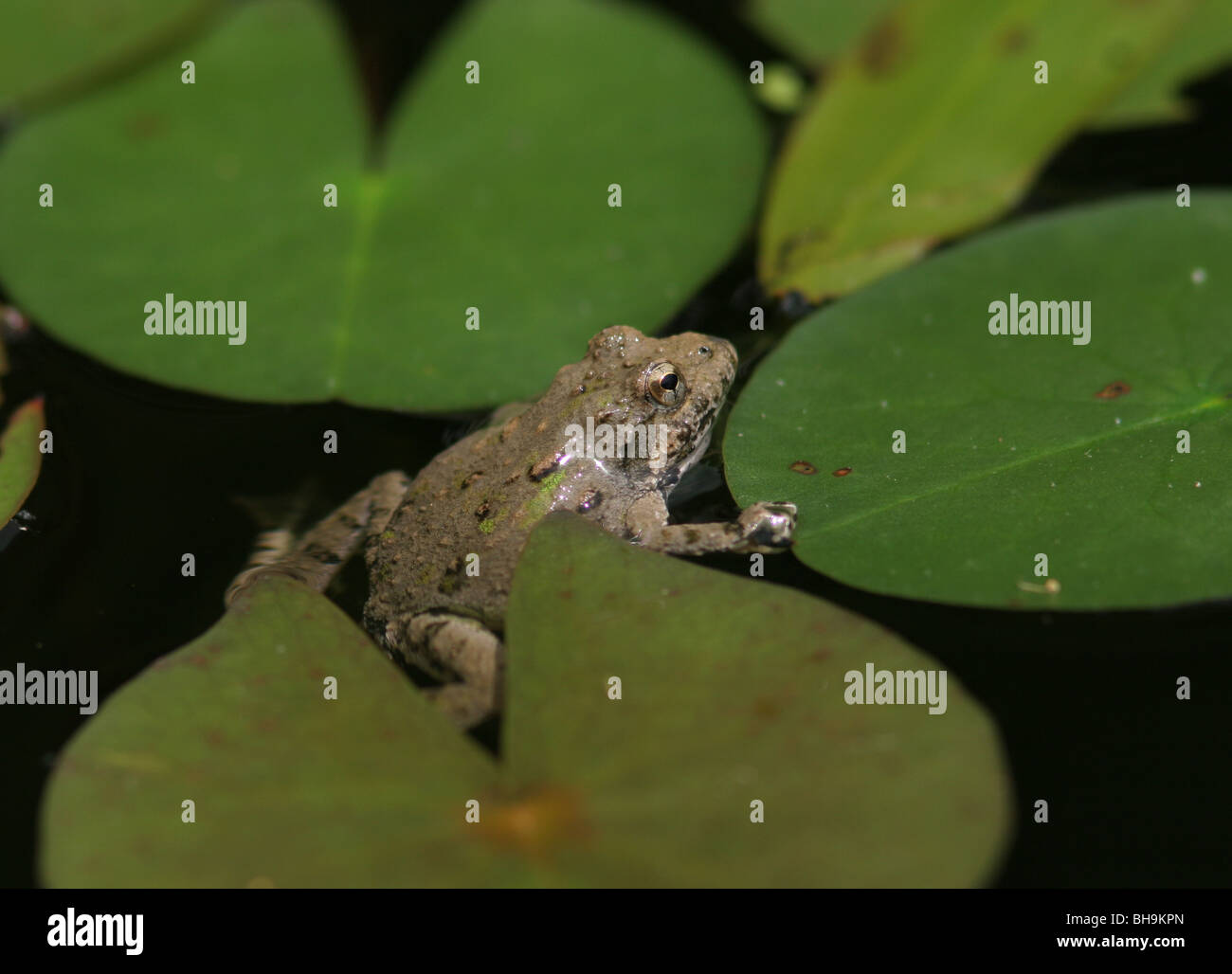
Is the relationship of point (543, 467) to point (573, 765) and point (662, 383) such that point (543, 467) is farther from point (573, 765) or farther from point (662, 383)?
point (573, 765)

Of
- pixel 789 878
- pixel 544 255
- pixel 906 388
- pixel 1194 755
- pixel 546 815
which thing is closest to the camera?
pixel 789 878

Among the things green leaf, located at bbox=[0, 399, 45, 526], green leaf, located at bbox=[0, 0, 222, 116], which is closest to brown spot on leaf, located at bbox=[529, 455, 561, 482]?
green leaf, located at bbox=[0, 399, 45, 526]

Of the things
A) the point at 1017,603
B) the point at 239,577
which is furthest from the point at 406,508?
the point at 1017,603

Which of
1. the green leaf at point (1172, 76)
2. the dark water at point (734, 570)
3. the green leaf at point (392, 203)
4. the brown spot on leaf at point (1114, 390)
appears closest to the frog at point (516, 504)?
the dark water at point (734, 570)

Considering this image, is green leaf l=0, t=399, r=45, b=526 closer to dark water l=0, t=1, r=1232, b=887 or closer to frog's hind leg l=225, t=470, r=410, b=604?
dark water l=0, t=1, r=1232, b=887

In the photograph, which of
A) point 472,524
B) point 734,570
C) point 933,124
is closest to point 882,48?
point 933,124
